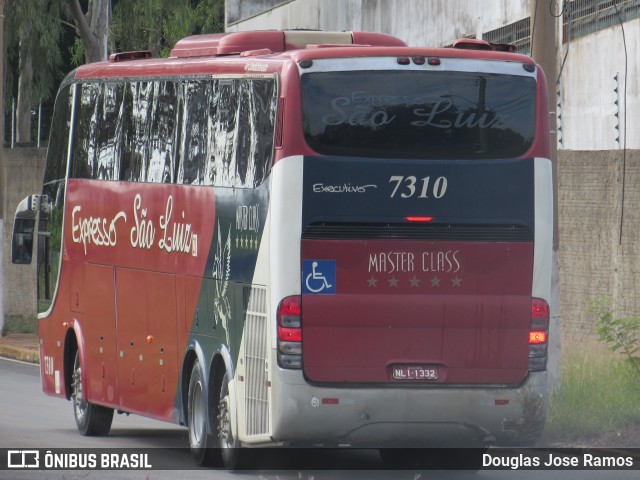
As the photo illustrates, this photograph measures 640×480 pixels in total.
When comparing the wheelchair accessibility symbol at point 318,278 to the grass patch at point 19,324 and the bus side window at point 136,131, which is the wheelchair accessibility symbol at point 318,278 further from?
the grass patch at point 19,324

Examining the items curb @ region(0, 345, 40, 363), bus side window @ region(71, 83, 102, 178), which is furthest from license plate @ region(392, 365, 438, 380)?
curb @ region(0, 345, 40, 363)

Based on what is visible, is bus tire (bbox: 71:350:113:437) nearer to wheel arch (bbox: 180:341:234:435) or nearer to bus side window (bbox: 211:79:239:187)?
wheel arch (bbox: 180:341:234:435)

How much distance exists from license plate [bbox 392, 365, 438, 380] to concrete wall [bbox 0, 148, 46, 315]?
21805mm

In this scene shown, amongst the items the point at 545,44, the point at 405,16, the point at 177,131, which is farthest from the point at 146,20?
the point at 177,131

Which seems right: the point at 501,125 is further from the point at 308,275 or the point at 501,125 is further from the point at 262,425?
the point at 262,425

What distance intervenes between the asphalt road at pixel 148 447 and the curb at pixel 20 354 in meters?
4.94

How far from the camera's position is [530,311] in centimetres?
1327

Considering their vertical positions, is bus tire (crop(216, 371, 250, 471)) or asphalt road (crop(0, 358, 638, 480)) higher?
bus tire (crop(216, 371, 250, 471))

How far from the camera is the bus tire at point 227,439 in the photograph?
14.0m

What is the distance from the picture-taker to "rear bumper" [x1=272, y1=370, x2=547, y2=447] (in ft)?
42.3

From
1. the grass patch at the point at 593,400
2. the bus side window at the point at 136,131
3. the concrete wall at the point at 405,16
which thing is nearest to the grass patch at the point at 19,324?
the concrete wall at the point at 405,16

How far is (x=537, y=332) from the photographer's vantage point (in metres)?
13.3

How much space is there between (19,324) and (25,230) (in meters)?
13.3

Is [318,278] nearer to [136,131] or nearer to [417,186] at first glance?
[417,186]
